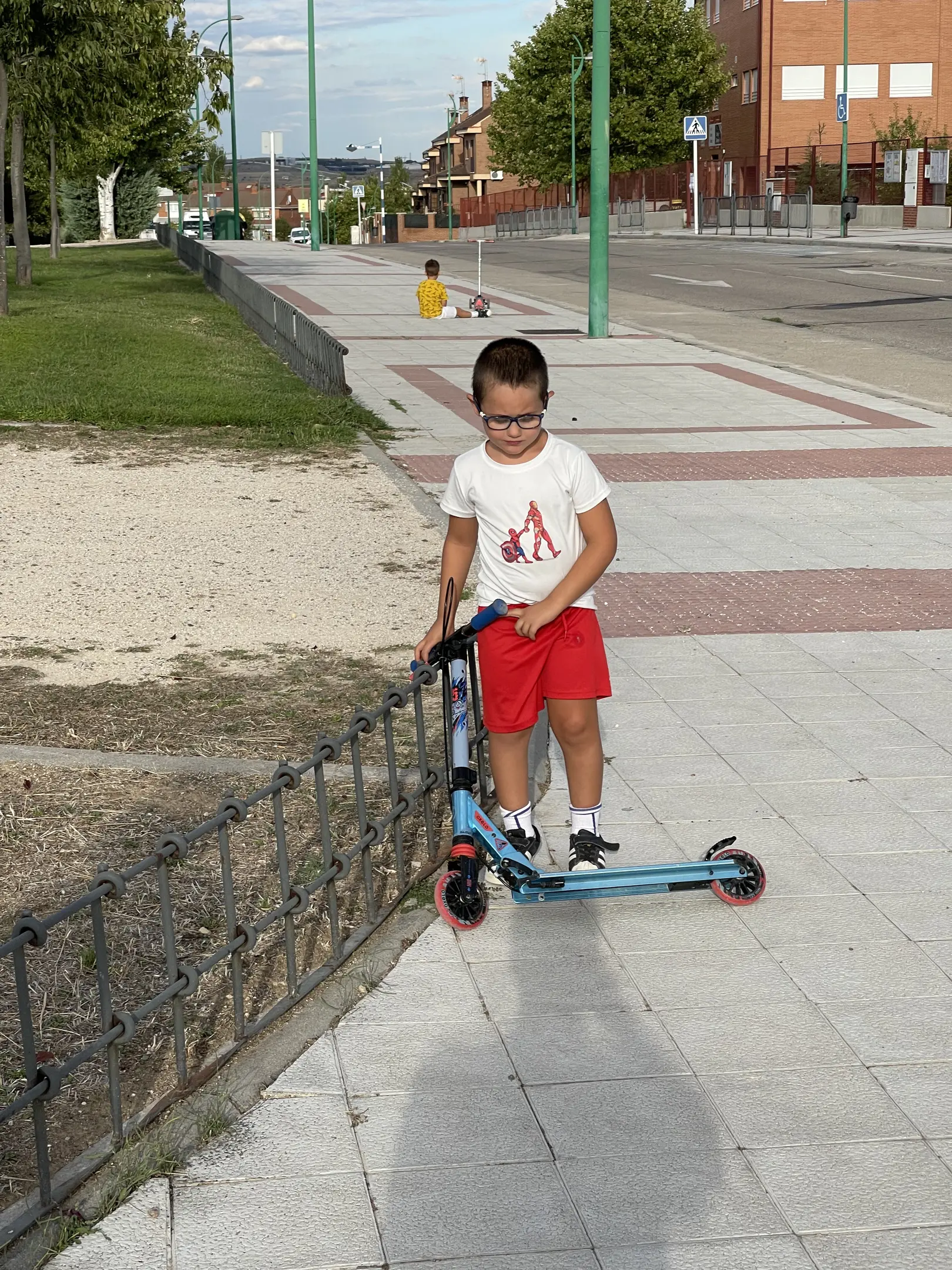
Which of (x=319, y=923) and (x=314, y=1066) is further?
(x=319, y=923)

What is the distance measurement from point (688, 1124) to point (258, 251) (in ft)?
145

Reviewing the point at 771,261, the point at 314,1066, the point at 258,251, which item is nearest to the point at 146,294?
the point at 771,261

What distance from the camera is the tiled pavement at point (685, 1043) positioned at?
2812mm

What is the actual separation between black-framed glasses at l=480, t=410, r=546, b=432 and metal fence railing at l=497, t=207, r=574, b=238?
6454cm

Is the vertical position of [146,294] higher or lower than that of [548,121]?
lower

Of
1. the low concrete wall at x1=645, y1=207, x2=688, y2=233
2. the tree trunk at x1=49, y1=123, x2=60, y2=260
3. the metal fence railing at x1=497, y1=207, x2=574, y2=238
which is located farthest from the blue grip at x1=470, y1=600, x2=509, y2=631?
the metal fence railing at x1=497, y1=207, x2=574, y2=238

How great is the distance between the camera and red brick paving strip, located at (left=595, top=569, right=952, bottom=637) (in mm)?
6973

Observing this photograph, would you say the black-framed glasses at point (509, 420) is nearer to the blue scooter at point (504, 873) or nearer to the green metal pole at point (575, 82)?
the blue scooter at point (504, 873)

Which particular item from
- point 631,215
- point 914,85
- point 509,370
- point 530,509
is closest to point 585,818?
point 530,509

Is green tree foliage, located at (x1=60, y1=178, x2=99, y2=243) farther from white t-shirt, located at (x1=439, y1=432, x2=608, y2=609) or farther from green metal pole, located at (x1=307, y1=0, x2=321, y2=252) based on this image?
white t-shirt, located at (x1=439, y1=432, x2=608, y2=609)

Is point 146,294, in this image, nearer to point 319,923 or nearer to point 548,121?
point 319,923

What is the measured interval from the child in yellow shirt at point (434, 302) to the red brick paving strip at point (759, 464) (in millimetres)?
11090

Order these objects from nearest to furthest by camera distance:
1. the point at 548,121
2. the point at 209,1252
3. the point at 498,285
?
1. the point at 209,1252
2. the point at 498,285
3. the point at 548,121

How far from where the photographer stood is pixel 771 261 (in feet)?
117
